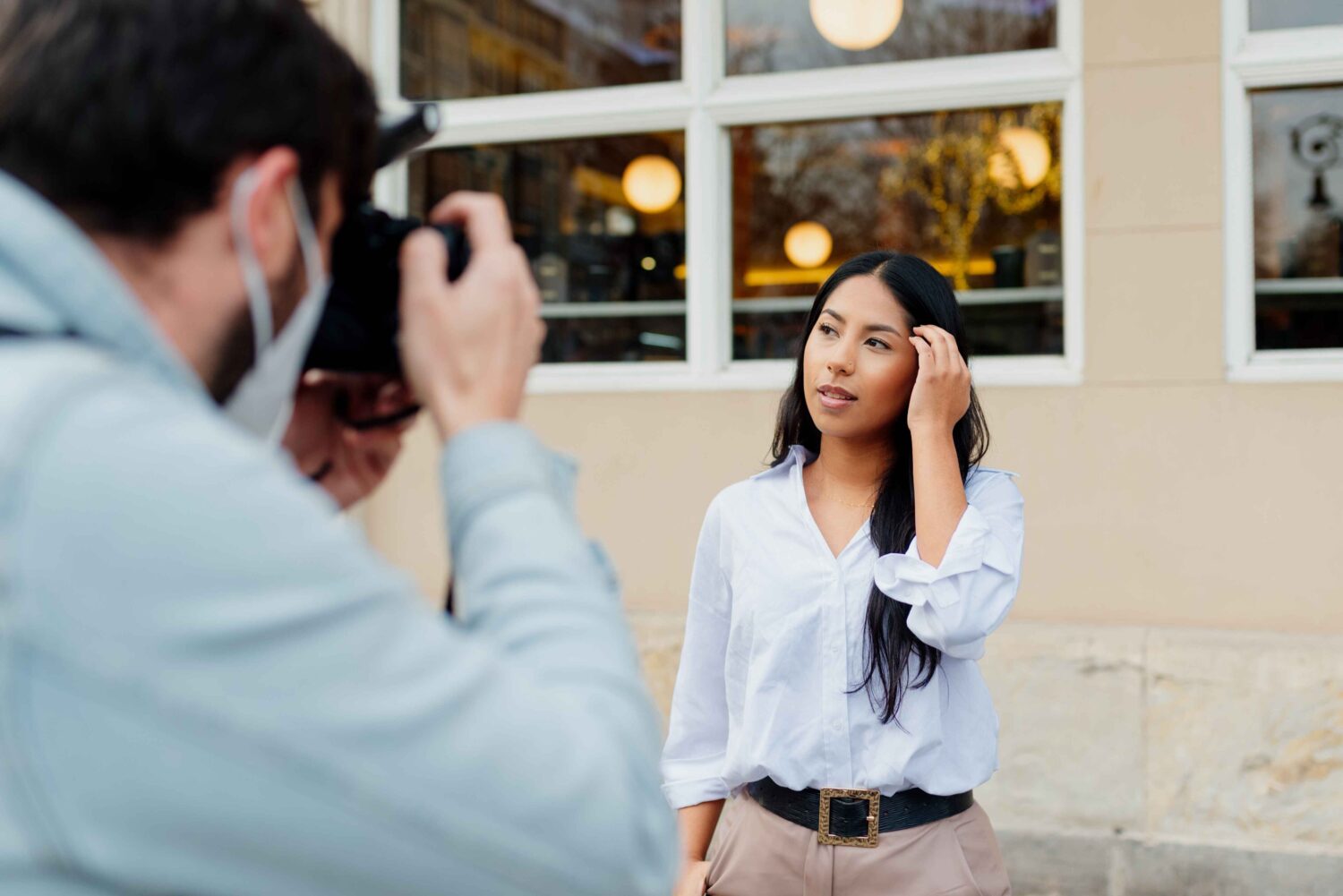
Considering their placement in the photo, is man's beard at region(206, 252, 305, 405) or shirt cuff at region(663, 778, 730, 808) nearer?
man's beard at region(206, 252, 305, 405)

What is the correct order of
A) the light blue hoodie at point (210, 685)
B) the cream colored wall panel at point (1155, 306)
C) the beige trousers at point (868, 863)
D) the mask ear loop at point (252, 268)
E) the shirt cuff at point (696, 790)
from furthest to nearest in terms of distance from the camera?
the cream colored wall panel at point (1155, 306)
the shirt cuff at point (696, 790)
the beige trousers at point (868, 863)
the mask ear loop at point (252, 268)
the light blue hoodie at point (210, 685)

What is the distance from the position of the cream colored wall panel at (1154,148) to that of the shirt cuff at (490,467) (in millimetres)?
3737

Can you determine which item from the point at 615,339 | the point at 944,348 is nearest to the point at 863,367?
the point at 944,348

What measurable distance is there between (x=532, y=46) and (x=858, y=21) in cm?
134

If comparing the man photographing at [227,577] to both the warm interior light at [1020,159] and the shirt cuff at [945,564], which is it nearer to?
the shirt cuff at [945,564]

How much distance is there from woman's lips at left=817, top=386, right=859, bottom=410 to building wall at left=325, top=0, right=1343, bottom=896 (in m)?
1.87

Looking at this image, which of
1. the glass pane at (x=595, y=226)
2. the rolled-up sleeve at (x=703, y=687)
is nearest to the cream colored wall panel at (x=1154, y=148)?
the glass pane at (x=595, y=226)

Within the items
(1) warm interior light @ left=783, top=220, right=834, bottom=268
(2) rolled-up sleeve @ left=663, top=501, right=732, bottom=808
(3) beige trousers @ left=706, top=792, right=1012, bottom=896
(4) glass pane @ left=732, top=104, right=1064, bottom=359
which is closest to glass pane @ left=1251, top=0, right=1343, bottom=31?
(4) glass pane @ left=732, top=104, right=1064, bottom=359

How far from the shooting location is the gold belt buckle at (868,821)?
2145mm

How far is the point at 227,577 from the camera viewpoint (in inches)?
24.0

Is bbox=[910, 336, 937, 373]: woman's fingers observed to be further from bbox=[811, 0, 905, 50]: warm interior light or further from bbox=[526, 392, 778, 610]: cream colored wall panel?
bbox=[811, 0, 905, 50]: warm interior light

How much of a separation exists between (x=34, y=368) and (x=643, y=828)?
405 millimetres

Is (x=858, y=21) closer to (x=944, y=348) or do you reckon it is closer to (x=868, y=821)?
(x=944, y=348)

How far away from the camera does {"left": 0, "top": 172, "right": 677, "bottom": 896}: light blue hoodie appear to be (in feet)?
1.96
